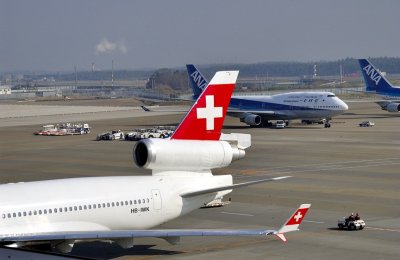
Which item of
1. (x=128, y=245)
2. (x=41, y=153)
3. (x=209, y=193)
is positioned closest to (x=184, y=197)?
(x=209, y=193)

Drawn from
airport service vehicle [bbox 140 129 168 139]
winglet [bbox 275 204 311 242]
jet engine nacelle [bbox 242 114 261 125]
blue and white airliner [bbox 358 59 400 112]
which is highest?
blue and white airliner [bbox 358 59 400 112]

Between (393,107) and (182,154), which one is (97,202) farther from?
(393,107)

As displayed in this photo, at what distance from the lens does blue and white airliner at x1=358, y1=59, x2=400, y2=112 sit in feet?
430

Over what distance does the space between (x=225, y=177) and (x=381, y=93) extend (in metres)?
100

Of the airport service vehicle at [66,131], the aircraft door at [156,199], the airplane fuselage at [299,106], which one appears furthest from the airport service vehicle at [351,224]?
the airport service vehicle at [66,131]

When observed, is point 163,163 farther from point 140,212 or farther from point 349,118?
point 349,118

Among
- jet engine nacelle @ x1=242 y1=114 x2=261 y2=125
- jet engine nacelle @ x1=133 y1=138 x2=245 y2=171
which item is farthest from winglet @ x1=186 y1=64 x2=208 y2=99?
jet engine nacelle @ x1=133 y1=138 x2=245 y2=171

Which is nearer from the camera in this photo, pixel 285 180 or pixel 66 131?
pixel 285 180

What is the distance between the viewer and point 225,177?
129 ft

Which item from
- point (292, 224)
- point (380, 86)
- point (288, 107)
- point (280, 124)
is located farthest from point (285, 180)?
point (380, 86)

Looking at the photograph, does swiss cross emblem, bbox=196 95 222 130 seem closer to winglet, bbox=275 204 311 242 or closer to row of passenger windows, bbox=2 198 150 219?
row of passenger windows, bbox=2 198 150 219

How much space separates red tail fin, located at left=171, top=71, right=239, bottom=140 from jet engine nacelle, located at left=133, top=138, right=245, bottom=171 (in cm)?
45

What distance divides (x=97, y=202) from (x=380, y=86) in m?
106

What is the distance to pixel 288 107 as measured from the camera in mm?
110812
